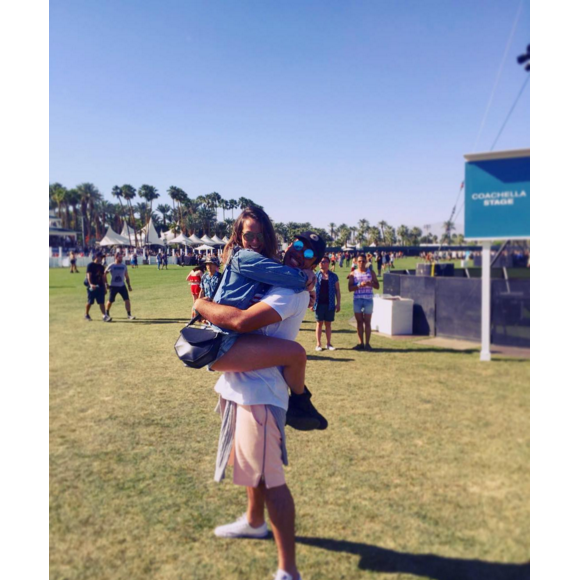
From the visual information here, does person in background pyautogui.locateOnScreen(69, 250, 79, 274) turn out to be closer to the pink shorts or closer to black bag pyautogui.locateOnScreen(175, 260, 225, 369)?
black bag pyautogui.locateOnScreen(175, 260, 225, 369)

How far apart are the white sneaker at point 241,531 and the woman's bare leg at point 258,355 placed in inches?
30.9

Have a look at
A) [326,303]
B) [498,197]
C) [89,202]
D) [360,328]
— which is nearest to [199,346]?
[89,202]

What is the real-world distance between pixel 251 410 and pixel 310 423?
0.29 m

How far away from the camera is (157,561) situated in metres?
1.63

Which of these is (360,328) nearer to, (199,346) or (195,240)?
(195,240)

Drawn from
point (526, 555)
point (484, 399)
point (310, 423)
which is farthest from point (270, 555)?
point (484, 399)

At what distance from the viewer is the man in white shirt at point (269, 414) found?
54.6 inches

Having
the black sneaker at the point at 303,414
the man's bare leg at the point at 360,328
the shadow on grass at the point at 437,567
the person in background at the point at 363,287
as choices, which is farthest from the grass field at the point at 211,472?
the person in background at the point at 363,287

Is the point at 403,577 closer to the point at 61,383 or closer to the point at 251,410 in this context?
the point at 251,410

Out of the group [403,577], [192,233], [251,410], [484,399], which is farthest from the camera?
[484,399]

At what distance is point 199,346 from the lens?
54.1 inches

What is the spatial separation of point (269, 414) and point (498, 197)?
126 centimetres

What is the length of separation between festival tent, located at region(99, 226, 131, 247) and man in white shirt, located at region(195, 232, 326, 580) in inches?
22.0
